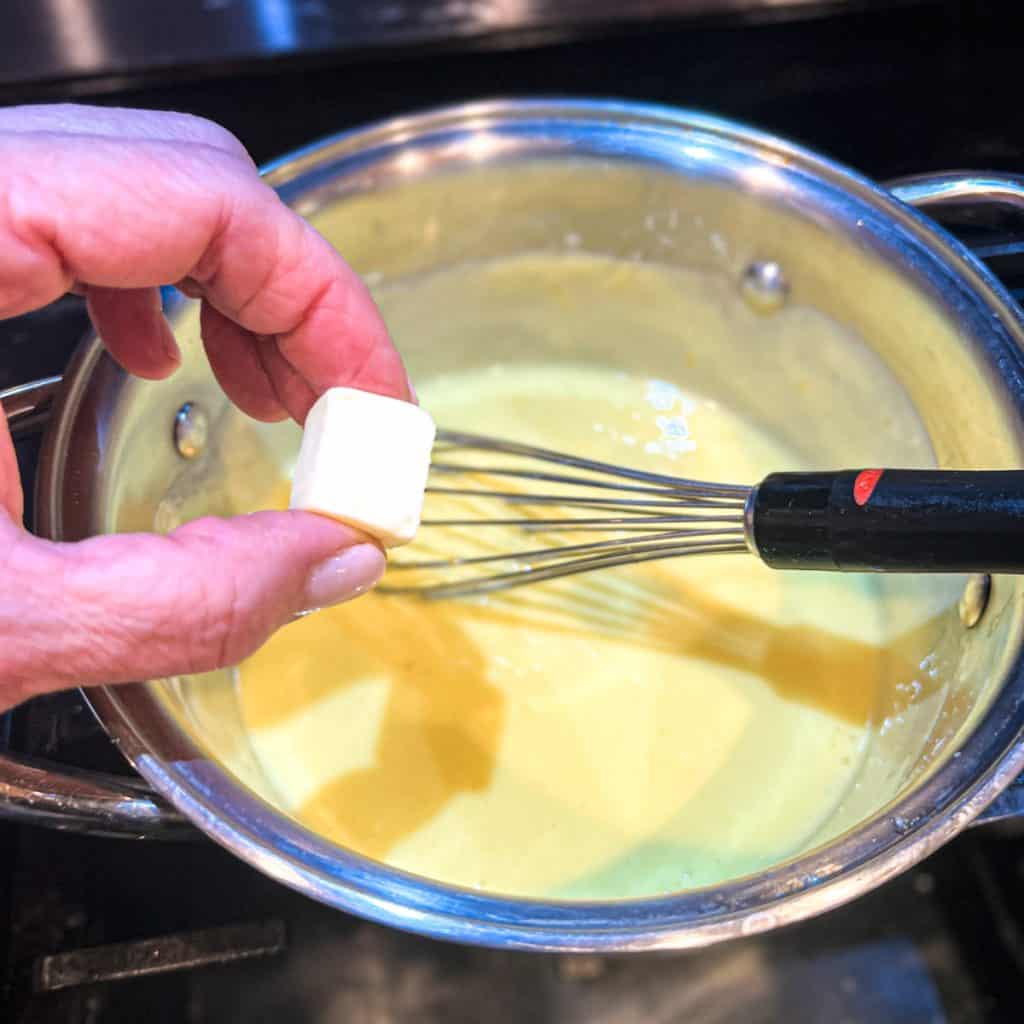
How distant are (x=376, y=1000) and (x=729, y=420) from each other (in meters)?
0.56

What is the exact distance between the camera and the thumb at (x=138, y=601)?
0.43 m

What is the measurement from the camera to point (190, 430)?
75 centimetres

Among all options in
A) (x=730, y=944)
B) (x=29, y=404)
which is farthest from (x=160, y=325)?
(x=730, y=944)

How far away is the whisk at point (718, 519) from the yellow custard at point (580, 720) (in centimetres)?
2

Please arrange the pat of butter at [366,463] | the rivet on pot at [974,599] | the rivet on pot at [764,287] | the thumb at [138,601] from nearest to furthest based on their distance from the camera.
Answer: the thumb at [138,601]
the pat of butter at [366,463]
the rivet on pot at [974,599]
the rivet on pot at [764,287]

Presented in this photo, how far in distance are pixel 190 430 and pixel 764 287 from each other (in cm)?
44

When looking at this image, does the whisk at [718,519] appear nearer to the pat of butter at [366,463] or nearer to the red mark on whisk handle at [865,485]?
the red mark on whisk handle at [865,485]

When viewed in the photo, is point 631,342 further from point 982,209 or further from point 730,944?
point 730,944

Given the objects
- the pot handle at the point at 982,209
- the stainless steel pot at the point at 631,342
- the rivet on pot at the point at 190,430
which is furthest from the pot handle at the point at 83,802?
the pot handle at the point at 982,209

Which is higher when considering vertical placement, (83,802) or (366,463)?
(366,463)

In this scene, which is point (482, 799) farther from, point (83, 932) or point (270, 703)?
point (83, 932)

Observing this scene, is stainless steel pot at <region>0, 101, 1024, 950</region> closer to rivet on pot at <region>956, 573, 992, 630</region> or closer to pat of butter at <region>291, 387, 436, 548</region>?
Answer: rivet on pot at <region>956, 573, 992, 630</region>

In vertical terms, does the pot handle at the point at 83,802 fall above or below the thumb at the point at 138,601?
below

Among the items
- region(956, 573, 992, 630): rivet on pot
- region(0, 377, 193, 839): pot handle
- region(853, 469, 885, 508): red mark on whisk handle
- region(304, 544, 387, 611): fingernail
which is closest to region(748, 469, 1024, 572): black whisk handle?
region(853, 469, 885, 508): red mark on whisk handle
